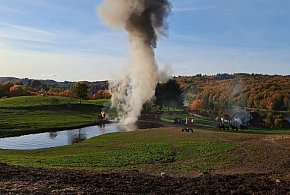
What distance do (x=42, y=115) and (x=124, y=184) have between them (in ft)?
218

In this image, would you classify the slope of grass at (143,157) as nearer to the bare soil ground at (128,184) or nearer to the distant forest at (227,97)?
the bare soil ground at (128,184)

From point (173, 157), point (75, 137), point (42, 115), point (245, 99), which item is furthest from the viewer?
point (245, 99)

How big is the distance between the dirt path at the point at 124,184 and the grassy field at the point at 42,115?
1575 inches

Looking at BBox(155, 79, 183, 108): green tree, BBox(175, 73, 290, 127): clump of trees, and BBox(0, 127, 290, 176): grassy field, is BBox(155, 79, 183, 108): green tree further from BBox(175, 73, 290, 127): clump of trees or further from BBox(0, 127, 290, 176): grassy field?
BBox(0, 127, 290, 176): grassy field

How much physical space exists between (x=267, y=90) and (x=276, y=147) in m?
82.6

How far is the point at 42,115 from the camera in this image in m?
81.1

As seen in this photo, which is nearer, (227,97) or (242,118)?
(242,118)

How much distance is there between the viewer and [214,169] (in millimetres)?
25922

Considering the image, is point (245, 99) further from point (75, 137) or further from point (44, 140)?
point (44, 140)

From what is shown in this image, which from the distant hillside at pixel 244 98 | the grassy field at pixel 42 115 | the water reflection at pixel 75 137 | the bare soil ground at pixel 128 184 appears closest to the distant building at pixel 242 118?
the distant hillside at pixel 244 98

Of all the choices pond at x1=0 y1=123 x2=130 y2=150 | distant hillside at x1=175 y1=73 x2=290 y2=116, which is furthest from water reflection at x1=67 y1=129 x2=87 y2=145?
distant hillside at x1=175 y1=73 x2=290 y2=116

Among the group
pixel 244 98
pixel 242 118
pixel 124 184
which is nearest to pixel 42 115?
pixel 242 118

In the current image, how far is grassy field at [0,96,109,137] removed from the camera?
206 feet

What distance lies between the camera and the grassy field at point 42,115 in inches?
2477
